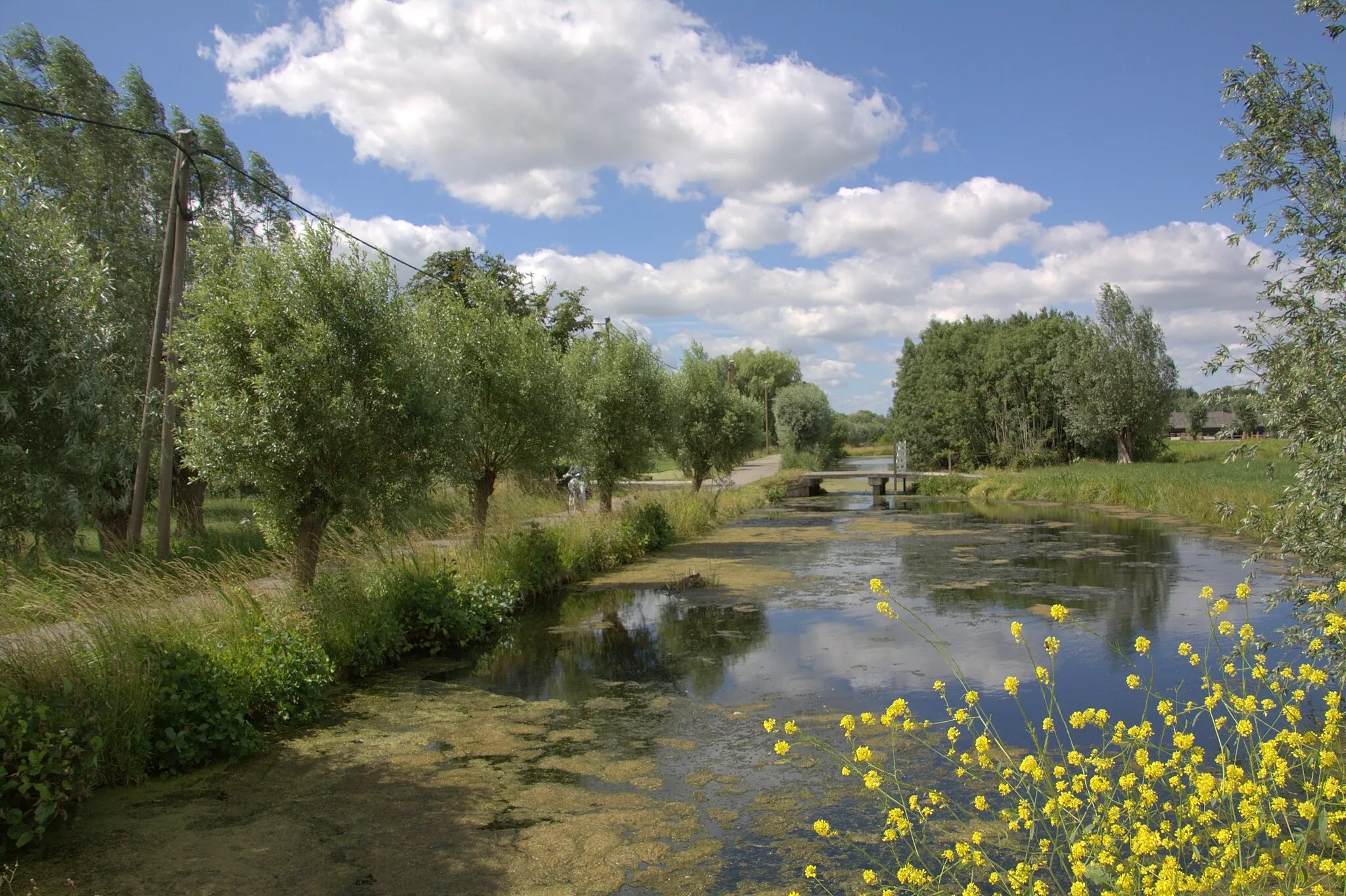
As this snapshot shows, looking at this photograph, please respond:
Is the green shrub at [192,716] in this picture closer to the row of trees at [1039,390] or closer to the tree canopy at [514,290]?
the tree canopy at [514,290]

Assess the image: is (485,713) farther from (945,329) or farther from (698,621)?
(945,329)

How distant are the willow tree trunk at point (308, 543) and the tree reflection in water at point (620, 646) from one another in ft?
7.38

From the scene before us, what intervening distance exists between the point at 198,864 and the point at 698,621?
336 inches

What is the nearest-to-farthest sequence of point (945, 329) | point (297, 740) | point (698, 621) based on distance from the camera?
1. point (297, 740)
2. point (698, 621)
3. point (945, 329)

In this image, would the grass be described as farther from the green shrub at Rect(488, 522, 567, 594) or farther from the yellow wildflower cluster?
the yellow wildflower cluster

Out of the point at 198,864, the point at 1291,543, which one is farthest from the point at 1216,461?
the point at 198,864

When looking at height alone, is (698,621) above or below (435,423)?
below

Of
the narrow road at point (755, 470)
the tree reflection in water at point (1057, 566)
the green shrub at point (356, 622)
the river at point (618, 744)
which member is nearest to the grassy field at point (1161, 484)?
the tree reflection in water at point (1057, 566)

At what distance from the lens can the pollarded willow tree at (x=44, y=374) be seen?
5.40m

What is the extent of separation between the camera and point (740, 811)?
5949 mm

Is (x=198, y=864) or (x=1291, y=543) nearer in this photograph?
(x=198, y=864)

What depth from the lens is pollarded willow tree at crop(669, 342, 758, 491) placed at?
28391 mm

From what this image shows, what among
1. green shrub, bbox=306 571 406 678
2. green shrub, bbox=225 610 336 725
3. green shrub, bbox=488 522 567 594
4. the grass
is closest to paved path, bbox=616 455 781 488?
green shrub, bbox=488 522 567 594

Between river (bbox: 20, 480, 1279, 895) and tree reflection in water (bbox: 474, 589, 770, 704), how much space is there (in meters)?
0.06
